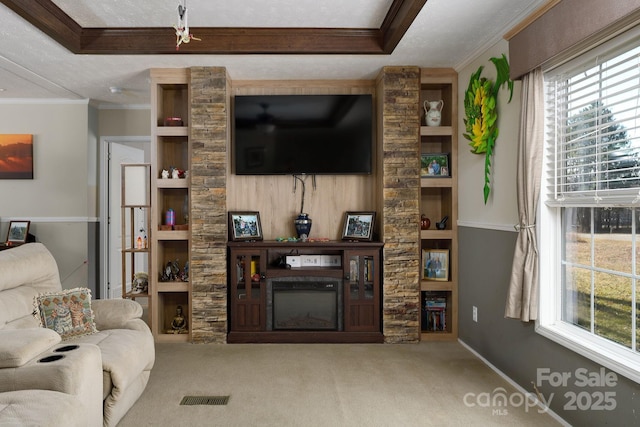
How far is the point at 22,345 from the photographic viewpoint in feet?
7.38

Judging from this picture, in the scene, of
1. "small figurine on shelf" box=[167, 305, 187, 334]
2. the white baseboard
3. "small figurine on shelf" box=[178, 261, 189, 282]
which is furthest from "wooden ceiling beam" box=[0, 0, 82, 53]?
the white baseboard

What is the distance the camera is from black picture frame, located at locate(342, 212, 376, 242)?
14.9 ft

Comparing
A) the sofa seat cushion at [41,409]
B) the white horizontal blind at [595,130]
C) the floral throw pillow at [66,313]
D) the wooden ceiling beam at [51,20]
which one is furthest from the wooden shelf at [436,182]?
the sofa seat cushion at [41,409]

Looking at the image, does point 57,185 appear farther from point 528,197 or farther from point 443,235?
point 528,197

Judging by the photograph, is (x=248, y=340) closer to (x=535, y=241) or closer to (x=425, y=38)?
(x=535, y=241)

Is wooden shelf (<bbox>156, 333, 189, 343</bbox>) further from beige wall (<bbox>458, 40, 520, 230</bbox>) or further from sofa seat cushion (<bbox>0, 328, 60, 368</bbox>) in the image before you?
beige wall (<bbox>458, 40, 520, 230</bbox>)

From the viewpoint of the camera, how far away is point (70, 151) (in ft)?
18.7

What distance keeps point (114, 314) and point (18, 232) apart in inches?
126

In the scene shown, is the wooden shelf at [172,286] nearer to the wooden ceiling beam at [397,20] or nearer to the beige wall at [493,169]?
the beige wall at [493,169]

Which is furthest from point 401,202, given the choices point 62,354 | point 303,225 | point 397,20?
point 62,354

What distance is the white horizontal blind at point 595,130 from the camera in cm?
230

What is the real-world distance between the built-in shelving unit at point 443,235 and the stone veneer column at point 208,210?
1.84 meters

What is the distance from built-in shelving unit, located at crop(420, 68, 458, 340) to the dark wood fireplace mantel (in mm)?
482

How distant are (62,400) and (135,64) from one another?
314 centimetres
